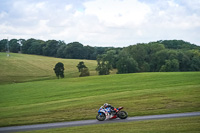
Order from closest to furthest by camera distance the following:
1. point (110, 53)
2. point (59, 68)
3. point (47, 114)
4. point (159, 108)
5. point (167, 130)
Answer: point (167, 130) < point (159, 108) < point (47, 114) < point (59, 68) < point (110, 53)

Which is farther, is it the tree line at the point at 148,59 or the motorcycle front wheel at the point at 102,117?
the tree line at the point at 148,59

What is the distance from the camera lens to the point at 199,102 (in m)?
22.2

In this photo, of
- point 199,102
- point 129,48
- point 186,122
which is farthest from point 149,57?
point 186,122

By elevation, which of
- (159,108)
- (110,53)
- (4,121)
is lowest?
(4,121)

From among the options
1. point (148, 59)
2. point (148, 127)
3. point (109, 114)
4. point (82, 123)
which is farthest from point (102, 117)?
point (148, 59)

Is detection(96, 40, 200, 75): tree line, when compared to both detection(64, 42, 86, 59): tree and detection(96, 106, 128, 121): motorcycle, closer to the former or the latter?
detection(64, 42, 86, 59): tree

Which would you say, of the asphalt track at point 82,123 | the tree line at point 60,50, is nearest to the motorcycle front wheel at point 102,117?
the asphalt track at point 82,123

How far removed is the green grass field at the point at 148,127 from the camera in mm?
13707

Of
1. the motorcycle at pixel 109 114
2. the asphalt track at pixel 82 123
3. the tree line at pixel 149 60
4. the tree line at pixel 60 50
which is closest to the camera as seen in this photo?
the asphalt track at pixel 82 123

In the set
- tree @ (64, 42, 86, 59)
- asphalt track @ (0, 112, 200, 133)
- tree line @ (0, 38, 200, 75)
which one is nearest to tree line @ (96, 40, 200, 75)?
tree line @ (0, 38, 200, 75)

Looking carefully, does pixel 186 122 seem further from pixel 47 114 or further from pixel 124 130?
pixel 47 114

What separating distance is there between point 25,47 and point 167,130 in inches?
6421

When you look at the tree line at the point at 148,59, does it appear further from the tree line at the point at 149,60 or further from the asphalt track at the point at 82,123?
the asphalt track at the point at 82,123

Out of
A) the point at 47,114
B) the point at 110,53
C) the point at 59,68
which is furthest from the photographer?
the point at 110,53
